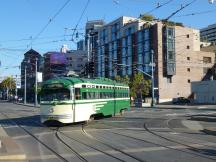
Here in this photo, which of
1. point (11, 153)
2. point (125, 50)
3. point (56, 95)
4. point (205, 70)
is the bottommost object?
point (11, 153)

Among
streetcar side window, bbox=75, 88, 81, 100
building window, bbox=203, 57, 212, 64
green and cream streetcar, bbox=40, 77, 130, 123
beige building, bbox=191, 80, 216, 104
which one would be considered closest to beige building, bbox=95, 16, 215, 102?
building window, bbox=203, 57, 212, 64

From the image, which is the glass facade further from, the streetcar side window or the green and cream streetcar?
the streetcar side window

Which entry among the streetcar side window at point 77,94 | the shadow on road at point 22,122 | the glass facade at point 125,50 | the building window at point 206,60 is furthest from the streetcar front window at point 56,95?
the building window at point 206,60

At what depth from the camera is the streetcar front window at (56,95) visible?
27078mm

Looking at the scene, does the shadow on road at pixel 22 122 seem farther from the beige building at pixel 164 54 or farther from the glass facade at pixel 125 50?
the glass facade at pixel 125 50

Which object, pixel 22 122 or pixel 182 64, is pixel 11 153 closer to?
pixel 22 122

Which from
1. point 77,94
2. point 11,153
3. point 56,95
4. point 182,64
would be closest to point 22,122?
point 56,95

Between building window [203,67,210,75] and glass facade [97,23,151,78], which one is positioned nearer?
glass facade [97,23,151,78]

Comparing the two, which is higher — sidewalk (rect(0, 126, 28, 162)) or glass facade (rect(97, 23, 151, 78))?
glass facade (rect(97, 23, 151, 78))

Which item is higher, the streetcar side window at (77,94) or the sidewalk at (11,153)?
the streetcar side window at (77,94)

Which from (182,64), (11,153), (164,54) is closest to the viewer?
(11,153)

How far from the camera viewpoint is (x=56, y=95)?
27.3m

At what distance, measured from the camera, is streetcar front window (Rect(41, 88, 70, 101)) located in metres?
27.1

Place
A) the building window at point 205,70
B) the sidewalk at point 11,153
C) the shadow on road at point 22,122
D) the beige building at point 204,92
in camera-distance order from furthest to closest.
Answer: the building window at point 205,70, the beige building at point 204,92, the shadow on road at point 22,122, the sidewalk at point 11,153
